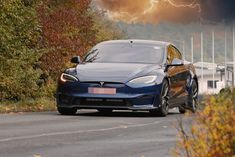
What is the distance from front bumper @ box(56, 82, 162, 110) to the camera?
16.3 m

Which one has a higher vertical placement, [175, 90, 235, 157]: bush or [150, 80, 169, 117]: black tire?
[175, 90, 235, 157]: bush

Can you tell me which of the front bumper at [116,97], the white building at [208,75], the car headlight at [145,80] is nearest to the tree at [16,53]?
the front bumper at [116,97]

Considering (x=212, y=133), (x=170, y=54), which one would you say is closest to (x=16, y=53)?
(x=170, y=54)

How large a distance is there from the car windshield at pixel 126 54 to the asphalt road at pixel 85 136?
145 centimetres

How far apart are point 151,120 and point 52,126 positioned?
265cm

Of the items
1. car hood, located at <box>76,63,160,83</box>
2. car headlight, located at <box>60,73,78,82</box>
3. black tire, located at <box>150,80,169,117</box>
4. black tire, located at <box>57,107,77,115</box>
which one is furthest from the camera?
black tire, located at <box>57,107,77,115</box>

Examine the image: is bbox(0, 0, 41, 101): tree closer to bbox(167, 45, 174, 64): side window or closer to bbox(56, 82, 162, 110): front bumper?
bbox(167, 45, 174, 64): side window

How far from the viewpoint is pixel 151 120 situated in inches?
624

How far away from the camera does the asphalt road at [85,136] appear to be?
10.1m

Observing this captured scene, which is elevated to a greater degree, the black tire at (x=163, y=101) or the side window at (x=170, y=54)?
the side window at (x=170, y=54)

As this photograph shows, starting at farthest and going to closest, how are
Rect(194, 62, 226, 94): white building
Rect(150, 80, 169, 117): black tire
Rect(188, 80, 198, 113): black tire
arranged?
Rect(194, 62, 226, 94): white building, Rect(188, 80, 198, 113): black tire, Rect(150, 80, 169, 117): black tire

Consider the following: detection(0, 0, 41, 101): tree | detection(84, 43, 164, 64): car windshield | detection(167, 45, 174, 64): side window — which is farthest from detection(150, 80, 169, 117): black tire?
detection(0, 0, 41, 101): tree

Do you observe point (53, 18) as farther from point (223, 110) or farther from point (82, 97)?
point (223, 110)

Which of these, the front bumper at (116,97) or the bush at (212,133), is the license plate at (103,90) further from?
the bush at (212,133)
